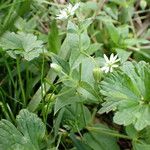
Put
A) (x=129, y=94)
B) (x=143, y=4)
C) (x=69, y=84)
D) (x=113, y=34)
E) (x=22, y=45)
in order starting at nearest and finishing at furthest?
(x=129, y=94)
(x=69, y=84)
(x=22, y=45)
(x=113, y=34)
(x=143, y=4)

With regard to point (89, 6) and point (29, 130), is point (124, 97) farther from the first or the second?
point (89, 6)

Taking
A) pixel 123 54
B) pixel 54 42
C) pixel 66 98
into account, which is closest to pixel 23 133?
pixel 66 98

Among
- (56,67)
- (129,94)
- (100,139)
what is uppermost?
(56,67)

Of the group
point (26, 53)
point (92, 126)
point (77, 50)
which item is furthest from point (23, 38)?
point (92, 126)

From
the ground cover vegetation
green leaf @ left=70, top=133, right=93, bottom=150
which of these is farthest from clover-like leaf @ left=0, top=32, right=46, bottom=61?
green leaf @ left=70, top=133, right=93, bottom=150

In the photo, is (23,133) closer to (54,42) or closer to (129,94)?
(129,94)
